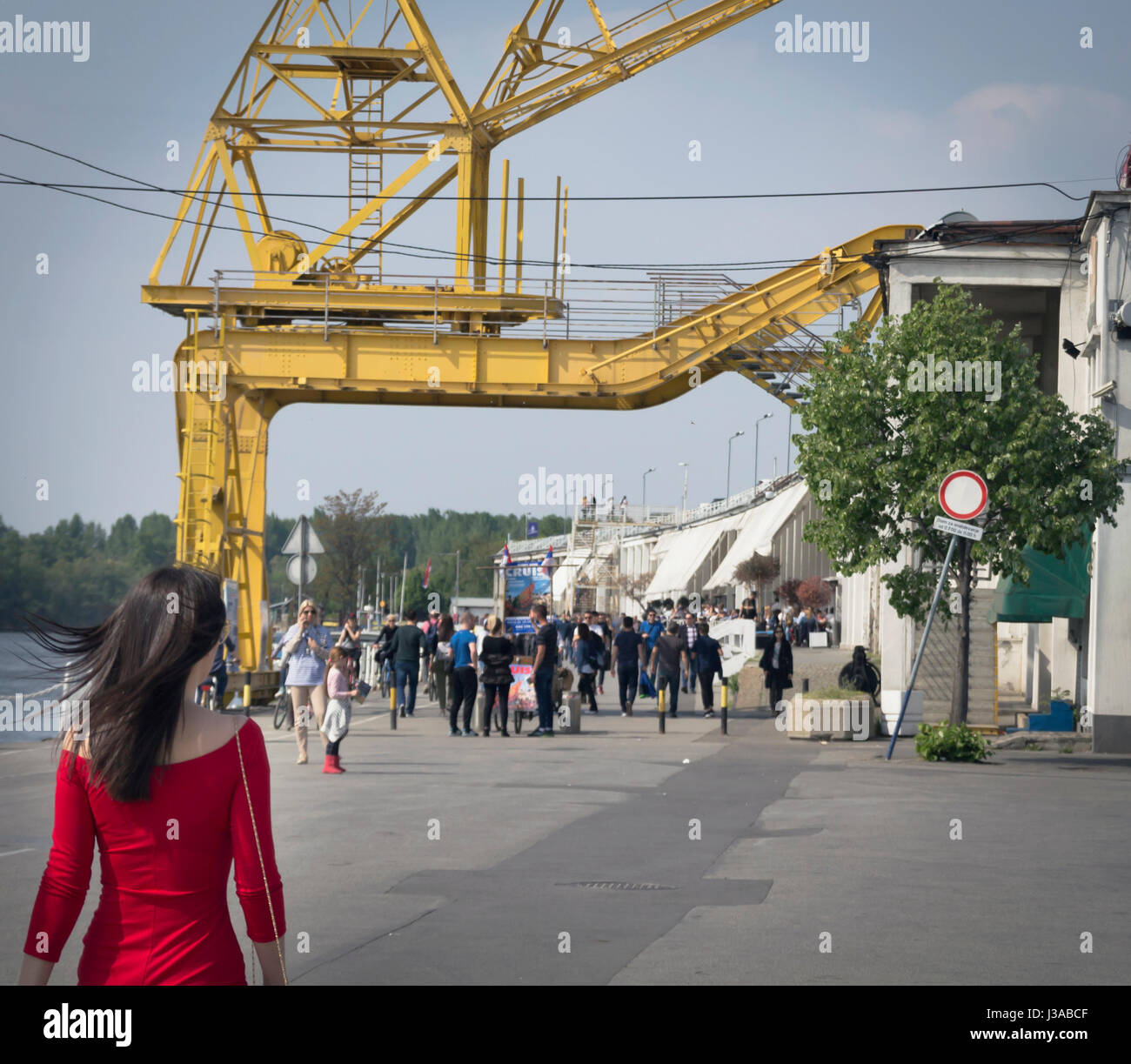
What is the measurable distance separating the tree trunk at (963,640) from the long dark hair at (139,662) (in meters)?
17.5

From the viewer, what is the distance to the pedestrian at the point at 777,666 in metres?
26.9

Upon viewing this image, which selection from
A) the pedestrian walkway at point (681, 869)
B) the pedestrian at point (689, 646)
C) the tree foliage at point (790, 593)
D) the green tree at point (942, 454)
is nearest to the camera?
the pedestrian walkway at point (681, 869)

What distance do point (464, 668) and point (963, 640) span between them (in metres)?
7.14

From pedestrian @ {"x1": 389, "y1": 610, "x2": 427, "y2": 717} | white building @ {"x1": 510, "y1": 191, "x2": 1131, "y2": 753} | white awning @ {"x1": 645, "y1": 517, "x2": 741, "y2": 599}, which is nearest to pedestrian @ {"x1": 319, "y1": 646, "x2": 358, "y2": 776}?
pedestrian @ {"x1": 389, "y1": 610, "x2": 427, "y2": 717}

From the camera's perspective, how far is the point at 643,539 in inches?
4161

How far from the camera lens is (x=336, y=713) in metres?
16.6

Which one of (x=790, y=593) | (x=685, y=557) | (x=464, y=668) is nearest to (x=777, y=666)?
(x=464, y=668)

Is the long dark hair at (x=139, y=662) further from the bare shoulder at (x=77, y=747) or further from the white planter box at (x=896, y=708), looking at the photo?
the white planter box at (x=896, y=708)

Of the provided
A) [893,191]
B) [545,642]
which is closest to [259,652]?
[545,642]

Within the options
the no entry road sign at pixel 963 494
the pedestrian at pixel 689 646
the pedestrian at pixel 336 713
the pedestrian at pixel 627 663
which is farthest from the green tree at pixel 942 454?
the pedestrian at pixel 689 646

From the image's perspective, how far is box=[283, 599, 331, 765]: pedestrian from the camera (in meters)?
17.3

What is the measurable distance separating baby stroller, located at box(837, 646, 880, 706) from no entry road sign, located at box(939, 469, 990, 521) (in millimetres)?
6160
